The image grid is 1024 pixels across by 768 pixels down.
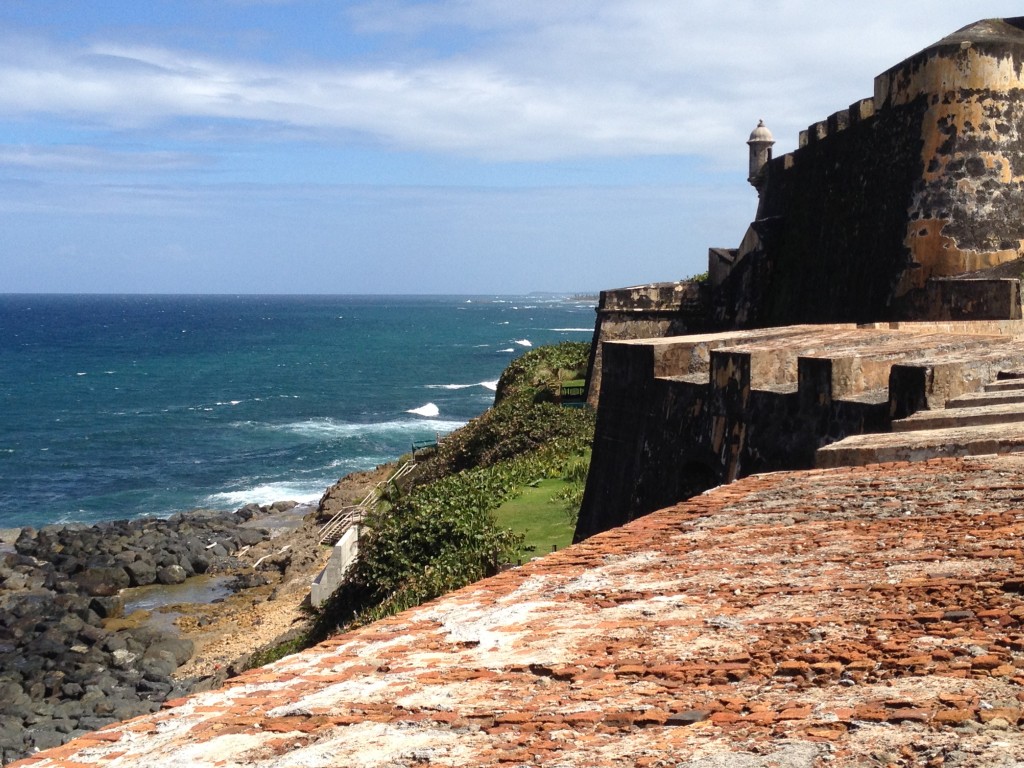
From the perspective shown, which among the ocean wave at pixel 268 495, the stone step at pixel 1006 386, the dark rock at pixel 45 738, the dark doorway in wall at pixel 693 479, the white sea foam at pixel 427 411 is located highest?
the stone step at pixel 1006 386

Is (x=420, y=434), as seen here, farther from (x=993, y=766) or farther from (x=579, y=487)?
(x=993, y=766)

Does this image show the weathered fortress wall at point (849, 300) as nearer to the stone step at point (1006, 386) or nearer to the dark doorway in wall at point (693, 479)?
the dark doorway in wall at point (693, 479)

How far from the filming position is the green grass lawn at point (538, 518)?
57.8 feet

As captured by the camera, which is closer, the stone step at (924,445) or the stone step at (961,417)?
the stone step at (924,445)

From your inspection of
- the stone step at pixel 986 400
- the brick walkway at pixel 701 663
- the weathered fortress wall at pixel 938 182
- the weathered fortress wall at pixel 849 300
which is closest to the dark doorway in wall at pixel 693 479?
the weathered fortress wall at pixel 849 300

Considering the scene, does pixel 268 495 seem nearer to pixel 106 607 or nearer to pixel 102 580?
pixel 102 580

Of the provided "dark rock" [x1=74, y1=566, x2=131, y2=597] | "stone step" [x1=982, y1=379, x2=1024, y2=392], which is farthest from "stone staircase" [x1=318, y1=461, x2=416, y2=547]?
"stone step" [x1=982, y1=379, x2=1024, y2=392]

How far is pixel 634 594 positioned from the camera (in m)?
4.95

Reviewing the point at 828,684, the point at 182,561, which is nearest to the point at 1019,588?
the point at 828,684

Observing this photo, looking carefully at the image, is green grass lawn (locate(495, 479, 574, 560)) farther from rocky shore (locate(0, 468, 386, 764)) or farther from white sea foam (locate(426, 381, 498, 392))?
white sea foam (locate(426, 381, 498, 392))

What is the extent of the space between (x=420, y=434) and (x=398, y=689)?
56.1 m

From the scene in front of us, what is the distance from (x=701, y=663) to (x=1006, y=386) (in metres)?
5.09

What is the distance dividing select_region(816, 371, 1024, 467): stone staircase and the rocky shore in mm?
18249

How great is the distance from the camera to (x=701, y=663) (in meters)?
3.80
